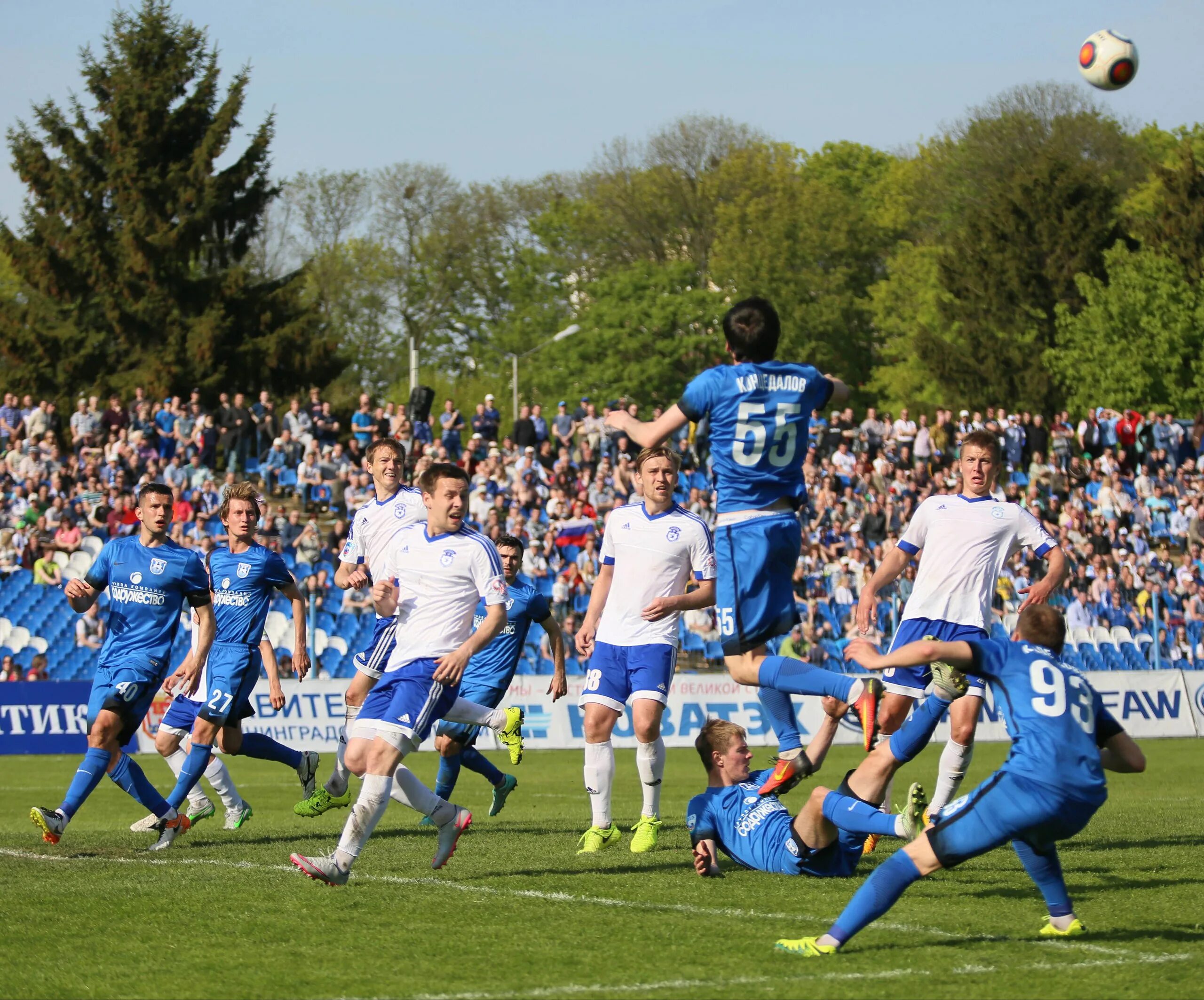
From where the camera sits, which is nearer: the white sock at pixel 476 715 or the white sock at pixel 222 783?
the white sock at pixel 476 715

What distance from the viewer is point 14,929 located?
715cm

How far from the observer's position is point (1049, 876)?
21.5 ft

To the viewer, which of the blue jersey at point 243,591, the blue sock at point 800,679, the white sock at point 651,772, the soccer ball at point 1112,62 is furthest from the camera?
the soccer ball at point 1112,62

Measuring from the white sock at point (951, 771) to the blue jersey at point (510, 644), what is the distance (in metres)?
3.24

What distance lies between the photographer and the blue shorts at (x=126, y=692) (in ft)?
33.3

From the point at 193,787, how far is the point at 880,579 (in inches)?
214

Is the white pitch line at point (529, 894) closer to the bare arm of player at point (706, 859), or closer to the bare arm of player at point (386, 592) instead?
the bare arm of player at point (706, 859)

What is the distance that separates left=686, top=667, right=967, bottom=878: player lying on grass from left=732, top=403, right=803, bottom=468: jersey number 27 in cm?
137

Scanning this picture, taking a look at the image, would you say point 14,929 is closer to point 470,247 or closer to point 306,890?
point 306,890

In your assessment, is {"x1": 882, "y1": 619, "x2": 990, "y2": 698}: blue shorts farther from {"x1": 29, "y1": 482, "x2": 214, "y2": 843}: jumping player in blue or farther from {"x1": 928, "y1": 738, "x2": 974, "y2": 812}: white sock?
{"x1": 29, "y1": 482, "x2": 214, "y2": 843}: jumping player in blue

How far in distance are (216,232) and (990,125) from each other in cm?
3551

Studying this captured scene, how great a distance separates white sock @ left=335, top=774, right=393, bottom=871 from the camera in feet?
25.7

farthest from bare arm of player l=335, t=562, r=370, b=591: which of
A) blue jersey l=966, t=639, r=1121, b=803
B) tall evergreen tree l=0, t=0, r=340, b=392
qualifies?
tall evergreen tree l=0, t=0, r=340, b=392

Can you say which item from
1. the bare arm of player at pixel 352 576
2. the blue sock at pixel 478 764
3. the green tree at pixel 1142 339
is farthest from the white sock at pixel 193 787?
the green tree at pixel 1142 339
